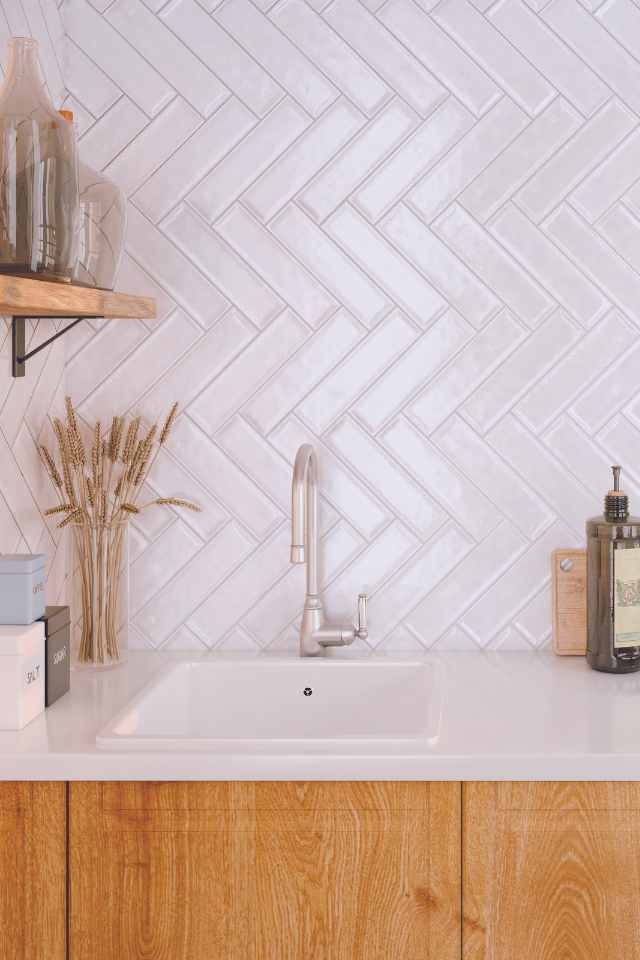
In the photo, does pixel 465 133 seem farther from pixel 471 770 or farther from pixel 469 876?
pixel 469 876

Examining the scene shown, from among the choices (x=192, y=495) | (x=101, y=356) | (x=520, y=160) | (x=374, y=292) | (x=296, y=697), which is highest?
(x=520, y=160)

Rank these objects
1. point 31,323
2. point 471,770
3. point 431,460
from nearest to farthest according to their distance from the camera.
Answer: point 471,770 → point 31,323 → point 431,460

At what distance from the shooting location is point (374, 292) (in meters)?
1.90

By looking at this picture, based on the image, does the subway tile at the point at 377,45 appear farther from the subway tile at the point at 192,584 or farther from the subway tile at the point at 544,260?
the subway tile at the point at 192,584

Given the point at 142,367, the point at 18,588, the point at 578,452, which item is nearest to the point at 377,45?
the point at 142,367

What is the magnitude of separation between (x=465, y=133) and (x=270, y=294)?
18.2 inches

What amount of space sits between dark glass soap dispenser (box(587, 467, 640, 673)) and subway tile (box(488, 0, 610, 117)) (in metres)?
0.77

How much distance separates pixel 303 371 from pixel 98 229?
0.46 meters

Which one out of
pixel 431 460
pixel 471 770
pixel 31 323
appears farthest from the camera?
pixel 431 460

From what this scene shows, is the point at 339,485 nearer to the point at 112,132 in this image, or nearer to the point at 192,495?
the point at 192,495

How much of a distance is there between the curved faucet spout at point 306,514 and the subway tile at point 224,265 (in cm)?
27

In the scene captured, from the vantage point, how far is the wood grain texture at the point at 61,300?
1.20 meters

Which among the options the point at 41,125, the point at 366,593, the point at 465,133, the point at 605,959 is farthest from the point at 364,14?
the point at 605,959

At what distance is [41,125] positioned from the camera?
136 centimetres
